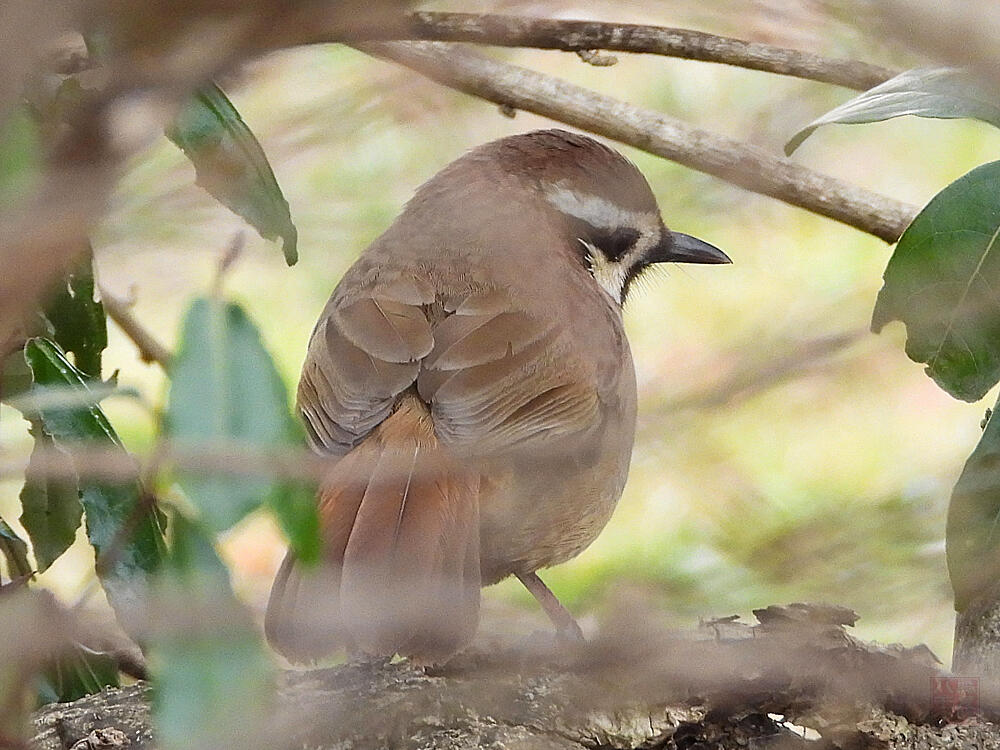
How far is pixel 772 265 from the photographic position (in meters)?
5.63

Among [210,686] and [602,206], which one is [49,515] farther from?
[602,206]

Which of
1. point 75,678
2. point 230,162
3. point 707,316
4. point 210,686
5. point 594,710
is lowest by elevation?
point 707,316

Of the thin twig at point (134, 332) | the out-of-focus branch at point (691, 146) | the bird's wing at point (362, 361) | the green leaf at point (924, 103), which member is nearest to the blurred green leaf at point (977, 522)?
the green leaf at point (924, 103)

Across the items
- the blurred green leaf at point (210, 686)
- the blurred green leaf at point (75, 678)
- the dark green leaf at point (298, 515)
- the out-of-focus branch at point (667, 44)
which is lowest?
the blurred green leaf at point (75, 678)

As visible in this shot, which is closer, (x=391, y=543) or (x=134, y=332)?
(x=391, y=543)

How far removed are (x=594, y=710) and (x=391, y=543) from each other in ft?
1.57

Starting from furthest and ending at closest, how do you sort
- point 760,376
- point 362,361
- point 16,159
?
1. point 362,361
2. point 760,376
3. point 16,159

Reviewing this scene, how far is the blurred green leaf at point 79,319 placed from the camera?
2815 millimetres

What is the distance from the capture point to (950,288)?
9.10ft

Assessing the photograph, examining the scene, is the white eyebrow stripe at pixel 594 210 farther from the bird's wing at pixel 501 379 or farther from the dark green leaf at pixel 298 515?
the dark green leaf at pixel 298 515

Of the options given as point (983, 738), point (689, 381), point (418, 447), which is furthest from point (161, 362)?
point (983, 738)

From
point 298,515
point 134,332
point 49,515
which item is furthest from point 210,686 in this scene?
point 134,332

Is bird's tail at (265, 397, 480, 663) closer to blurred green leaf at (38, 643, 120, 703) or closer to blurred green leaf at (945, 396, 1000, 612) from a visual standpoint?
blurred green leaf at (38, 643, 120, 703)

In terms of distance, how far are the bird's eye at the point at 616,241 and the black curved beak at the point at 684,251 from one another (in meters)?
0.09
